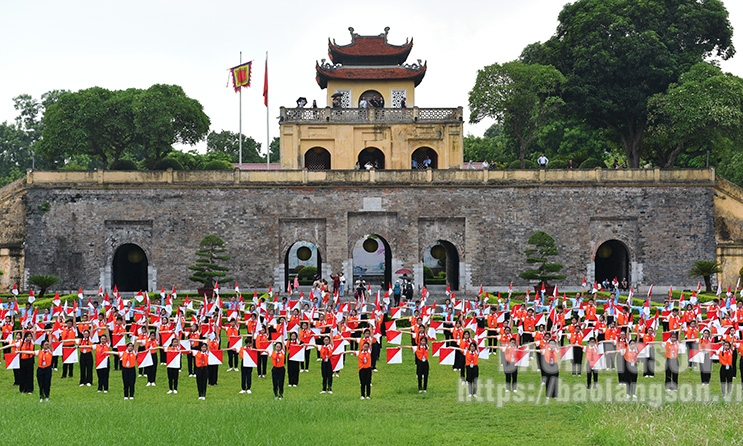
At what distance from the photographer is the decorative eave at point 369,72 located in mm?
45656

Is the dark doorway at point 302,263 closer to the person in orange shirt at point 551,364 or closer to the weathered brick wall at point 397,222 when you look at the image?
the weathered brick wall at point 397,222

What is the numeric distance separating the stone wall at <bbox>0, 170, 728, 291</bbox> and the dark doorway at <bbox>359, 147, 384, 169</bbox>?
525 centimetres

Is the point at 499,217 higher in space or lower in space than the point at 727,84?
lower

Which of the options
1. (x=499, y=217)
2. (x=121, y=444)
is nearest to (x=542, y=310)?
(x=499, y=217)

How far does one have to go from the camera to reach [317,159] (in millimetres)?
44438

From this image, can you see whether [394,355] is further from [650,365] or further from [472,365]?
[650,365]

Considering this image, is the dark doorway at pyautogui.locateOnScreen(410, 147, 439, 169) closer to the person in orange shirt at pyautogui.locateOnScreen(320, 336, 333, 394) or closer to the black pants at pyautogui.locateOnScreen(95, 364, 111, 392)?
the person in orange shirt at pyautogui.locateOnScreen(320, 336, 333, 394)

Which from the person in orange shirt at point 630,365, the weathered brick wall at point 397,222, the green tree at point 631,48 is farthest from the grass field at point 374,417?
the green tree at point 631,48

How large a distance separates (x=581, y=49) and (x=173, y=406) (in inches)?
1333

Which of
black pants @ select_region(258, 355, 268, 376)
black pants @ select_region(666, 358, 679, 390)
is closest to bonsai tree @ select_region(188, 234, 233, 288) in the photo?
black pants @ select_region(258, 355, 268, 376)

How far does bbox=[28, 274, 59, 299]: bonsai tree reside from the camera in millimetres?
35750

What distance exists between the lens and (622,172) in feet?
130

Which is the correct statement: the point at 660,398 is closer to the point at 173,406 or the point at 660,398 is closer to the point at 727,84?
the point at 173,406

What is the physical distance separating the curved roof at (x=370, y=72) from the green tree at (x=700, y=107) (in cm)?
1254
